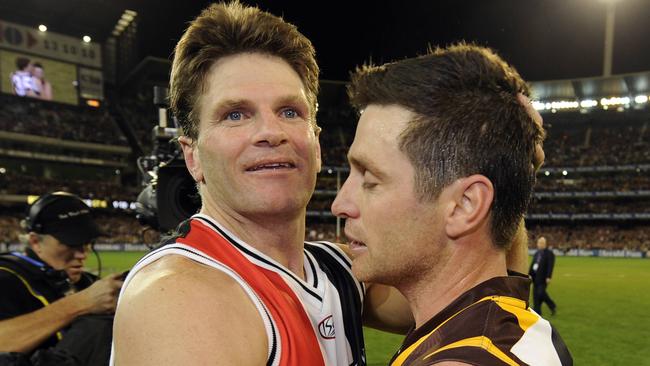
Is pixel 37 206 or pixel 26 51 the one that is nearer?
pixel 37 206

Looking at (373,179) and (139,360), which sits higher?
(373,179)

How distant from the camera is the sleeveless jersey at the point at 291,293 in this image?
5.34 feet

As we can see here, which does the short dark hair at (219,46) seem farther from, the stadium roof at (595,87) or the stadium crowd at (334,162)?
the stadium roof at (595,87)

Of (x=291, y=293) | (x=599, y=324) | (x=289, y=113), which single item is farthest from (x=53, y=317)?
(x=599, y=324)

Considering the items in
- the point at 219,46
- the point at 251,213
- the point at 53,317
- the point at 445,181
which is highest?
the point at 219,46

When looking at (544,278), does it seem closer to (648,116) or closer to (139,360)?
(139,360)

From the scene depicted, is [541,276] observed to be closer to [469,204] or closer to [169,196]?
[169,196]

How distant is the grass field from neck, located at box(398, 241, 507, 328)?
21.6 ft

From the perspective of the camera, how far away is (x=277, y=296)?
1.73 meters

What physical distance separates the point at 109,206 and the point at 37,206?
47.3 meters

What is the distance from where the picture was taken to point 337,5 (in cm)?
3934

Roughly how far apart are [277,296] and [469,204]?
716 millimetres

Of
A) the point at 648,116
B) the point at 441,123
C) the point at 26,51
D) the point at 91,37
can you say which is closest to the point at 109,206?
the point at 26,51

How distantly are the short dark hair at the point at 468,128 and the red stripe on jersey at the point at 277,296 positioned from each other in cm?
61
